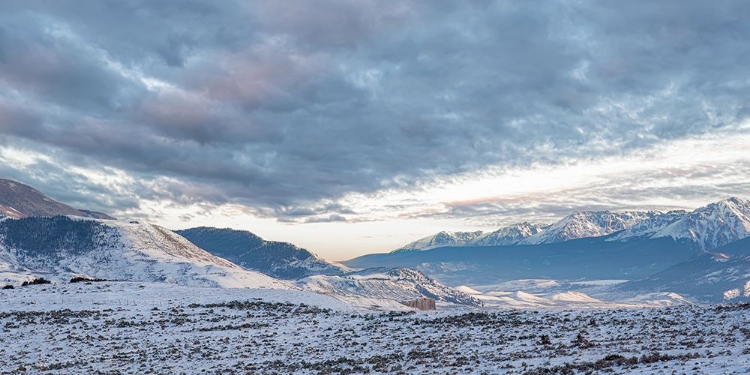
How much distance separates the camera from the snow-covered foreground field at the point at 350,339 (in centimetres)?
3719

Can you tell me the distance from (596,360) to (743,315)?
51.1ft

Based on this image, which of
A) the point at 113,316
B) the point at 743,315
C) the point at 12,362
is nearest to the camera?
the point at 743,315

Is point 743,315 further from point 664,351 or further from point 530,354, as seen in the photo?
point 530,354

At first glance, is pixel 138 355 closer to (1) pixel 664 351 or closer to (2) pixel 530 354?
(2) pixel 530 354

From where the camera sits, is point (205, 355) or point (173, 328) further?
point (173, 328)

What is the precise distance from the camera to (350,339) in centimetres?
5275

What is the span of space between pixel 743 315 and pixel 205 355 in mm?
36618

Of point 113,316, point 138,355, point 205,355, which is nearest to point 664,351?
point 205,355

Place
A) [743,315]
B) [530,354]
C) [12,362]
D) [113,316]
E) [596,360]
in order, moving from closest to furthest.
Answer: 1. [596,360]
2. [530,354]
3. [743,315]
4. [12,362]
5. [113,316]

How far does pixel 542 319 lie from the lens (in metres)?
53.4

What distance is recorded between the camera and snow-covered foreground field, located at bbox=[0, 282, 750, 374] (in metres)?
37.2

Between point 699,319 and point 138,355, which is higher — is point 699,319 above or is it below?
above

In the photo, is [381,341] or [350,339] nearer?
[381,341]

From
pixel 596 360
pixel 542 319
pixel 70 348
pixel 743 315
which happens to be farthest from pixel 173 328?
pixel 743 315
